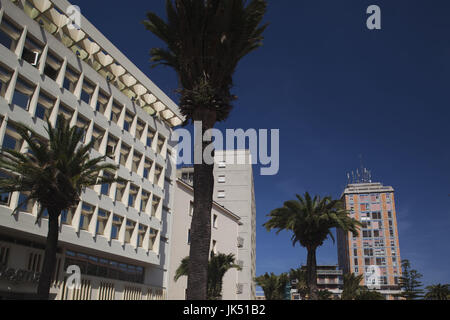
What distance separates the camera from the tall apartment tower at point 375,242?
415 ft

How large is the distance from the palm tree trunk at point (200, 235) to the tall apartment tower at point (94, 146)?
1090 centimetres

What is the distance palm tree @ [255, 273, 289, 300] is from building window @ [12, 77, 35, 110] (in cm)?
4469

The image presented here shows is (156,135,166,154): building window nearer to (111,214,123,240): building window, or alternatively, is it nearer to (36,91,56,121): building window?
(111,214,123,240): building window

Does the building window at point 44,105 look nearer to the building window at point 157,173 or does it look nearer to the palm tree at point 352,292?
the building window at point 157,173

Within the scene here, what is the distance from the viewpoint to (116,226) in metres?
36.8

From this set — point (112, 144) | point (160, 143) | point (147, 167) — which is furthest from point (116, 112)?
point (160, 143)

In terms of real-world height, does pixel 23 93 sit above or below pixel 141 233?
above

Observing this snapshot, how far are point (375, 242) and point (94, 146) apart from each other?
11846cm

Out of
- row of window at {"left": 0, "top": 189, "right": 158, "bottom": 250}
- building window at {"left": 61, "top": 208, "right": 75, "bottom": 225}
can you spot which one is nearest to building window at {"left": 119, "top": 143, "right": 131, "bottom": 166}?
row of window at {"left": 0, "top": 189, "right": 158, "bottom": 250}

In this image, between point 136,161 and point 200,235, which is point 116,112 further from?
point 200,235

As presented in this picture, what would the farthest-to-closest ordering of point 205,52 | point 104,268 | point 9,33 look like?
point 104,268 → point 9,33 → point 205,52

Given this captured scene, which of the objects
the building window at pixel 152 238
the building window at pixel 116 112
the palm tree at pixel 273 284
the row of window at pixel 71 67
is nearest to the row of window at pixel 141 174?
the building window at pixel 152 238

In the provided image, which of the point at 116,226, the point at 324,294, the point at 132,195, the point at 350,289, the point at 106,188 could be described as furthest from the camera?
the point at 324,294

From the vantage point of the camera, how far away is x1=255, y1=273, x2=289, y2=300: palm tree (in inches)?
2375
